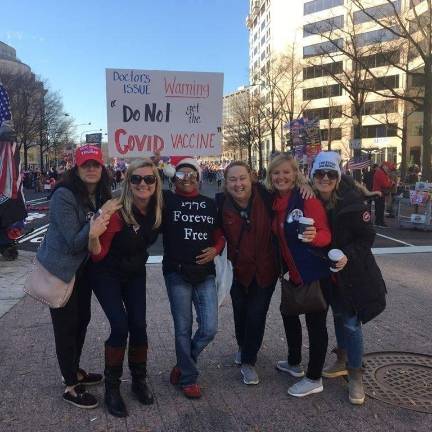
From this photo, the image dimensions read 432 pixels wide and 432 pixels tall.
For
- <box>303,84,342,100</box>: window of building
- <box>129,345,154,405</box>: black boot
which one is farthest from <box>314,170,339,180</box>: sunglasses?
<box>303,84,342,100</box>: window of building

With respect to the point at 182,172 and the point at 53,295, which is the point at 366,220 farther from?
the point at 53,295

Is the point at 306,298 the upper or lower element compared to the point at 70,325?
upper

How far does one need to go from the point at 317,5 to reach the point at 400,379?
82.1 metres

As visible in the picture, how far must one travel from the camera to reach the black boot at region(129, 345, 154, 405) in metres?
3.60

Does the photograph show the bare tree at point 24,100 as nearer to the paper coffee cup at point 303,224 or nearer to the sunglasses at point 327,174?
the sunglasses at point 327,174

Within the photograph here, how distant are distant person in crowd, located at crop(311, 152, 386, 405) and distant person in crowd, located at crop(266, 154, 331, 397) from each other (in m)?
0.11

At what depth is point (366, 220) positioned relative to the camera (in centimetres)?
350

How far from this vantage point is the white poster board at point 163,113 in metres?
5.08

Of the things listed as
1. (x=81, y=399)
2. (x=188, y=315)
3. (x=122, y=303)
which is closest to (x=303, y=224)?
(x=188, y=315)

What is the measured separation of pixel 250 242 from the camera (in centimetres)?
373

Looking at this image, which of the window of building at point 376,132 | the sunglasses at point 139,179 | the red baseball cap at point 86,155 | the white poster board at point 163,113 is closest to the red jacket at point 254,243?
the sunglasses at point 139,179

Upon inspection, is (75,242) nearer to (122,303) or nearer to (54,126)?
(122,303)

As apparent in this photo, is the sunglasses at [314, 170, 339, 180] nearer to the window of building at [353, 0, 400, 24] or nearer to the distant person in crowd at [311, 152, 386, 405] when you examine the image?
the distant person in crowd at [311, 152, 386, 405]

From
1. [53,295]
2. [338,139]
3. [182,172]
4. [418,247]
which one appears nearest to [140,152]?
[182,172]
